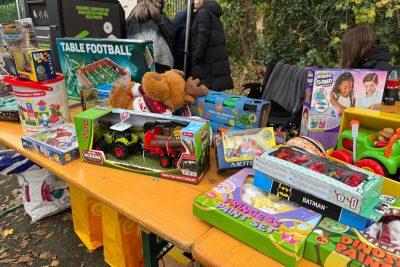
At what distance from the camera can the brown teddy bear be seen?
4.01ft

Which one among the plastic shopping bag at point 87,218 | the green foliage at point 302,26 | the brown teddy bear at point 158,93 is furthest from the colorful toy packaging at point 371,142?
the green foliage at point 302,26

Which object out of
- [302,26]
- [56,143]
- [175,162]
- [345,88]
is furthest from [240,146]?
[302,26]

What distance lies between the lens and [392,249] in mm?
626

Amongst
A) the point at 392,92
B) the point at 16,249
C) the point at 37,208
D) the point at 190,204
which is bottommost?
the point at 16,249

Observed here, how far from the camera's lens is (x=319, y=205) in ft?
2.36

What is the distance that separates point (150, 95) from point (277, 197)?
665mm

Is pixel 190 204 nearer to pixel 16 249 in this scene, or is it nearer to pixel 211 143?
pixel 211 143

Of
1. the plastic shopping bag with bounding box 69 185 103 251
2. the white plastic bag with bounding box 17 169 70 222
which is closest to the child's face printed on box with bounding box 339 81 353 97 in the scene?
the plastic shopping bag with bounding box 69 185 103 251

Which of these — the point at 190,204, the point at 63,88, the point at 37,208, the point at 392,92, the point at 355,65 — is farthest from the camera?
the point at 355,65

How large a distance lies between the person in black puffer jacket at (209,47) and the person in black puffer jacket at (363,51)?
3.35 feet

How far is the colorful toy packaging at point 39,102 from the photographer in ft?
4.07

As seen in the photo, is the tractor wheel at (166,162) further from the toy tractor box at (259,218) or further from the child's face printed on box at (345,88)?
the child's face printed on box at (345,88)

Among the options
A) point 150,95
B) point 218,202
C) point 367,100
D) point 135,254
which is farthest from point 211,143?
point 135,254

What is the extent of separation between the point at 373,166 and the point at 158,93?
2.53 ft
